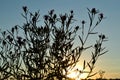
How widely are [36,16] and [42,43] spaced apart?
39.5 inches

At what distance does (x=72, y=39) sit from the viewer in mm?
9023

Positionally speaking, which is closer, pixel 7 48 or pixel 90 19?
pixel 90 19

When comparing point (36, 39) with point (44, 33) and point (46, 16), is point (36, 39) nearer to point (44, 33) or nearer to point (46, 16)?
point (44, 33)

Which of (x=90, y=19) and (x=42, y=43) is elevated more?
(x=90, y=19)

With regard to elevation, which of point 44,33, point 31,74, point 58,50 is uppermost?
point 44,33

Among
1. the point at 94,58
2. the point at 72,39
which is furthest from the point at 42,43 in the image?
the point at 94,58

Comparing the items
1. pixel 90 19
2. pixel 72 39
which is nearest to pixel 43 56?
pixel 72 39

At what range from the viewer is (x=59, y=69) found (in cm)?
863

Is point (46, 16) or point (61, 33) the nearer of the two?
point (61, 33)

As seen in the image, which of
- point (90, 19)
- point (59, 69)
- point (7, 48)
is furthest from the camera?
point (7, 48)

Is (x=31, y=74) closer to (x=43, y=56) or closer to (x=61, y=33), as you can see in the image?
(x=43, y=56)

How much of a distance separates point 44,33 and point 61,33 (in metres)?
0.58

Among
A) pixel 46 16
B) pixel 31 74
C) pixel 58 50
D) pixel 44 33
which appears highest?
pixel 46 16

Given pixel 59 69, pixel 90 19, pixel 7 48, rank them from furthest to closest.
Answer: pixel 7 48 → pixel 90 19 → pixel 59 69
